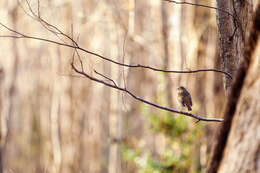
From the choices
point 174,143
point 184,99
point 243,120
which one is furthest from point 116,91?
point 243,120

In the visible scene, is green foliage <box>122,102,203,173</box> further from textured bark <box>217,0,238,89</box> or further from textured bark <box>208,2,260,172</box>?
textured bark <box>208,2,260,172</box>

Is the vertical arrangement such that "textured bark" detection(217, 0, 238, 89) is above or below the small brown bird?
above

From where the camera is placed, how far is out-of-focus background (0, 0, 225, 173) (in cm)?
719

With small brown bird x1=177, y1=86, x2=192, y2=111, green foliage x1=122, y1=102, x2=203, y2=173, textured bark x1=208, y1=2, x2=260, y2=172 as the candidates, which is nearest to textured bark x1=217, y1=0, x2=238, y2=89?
textured bark x1=208, y1=2, x2=260, y2=172

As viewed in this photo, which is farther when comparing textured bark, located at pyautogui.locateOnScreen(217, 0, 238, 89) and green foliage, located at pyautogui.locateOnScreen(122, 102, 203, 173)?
green foliage, located at pyautogui.locateOnScreen(122, 102, 203, 173)

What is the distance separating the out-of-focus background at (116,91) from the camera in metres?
7.19

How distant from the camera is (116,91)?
937 centimetres

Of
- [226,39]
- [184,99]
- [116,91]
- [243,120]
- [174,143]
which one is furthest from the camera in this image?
[116,91]

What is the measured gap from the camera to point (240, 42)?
290cm

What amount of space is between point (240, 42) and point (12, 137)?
14.7 meters

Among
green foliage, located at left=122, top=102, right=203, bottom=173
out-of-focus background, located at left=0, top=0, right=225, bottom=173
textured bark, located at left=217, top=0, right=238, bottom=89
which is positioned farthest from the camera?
out-of-focus background, located at left=0, top=0, right=225, bottom=173

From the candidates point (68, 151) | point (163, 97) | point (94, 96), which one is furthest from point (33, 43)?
point (163, 97)

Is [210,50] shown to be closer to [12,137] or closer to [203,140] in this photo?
[203,140]

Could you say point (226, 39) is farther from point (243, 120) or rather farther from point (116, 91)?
point (116, 91)
